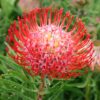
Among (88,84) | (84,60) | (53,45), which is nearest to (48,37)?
(53,45)

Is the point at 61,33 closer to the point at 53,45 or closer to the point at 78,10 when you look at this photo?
the point at 53,45

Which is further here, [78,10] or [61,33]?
[78,10]

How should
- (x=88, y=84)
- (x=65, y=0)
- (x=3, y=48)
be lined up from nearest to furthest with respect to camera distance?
(x=88, y=84) → (x=3, y=48) → (x=65, y=0)

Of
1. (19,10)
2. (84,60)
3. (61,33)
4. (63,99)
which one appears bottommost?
(63,99)

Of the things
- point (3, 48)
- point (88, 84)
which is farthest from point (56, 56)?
point (3, 48)

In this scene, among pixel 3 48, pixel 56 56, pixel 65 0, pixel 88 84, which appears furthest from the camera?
pixel 65 0

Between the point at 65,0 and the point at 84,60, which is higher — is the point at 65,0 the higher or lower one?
the higher one

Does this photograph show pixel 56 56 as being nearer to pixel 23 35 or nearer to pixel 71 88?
pixel 23 35
